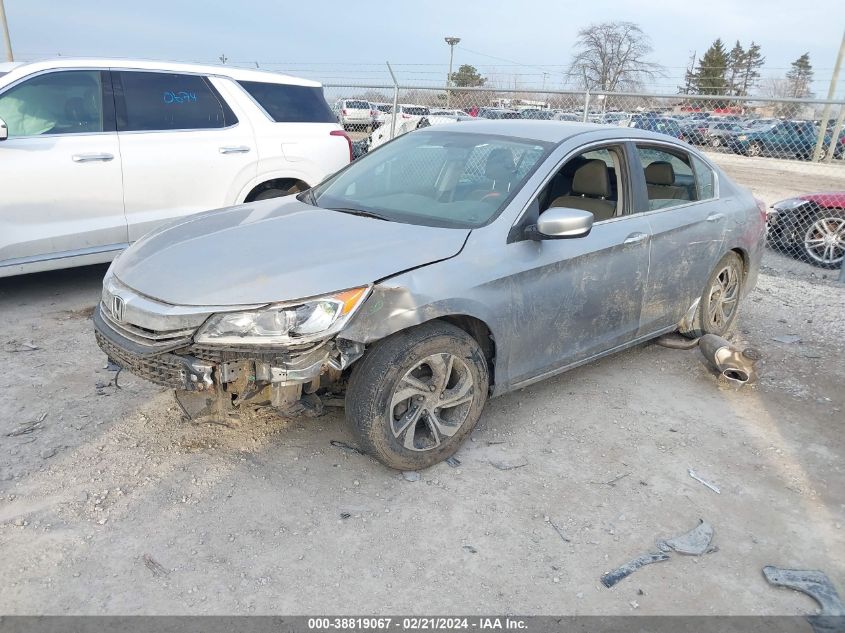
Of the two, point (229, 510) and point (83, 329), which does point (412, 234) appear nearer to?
point (229, 510)

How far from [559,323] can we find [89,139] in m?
4.06

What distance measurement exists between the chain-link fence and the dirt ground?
475 cm

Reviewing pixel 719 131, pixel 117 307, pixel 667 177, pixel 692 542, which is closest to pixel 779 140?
pixel 719 131

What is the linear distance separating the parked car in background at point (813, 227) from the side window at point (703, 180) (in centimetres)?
428

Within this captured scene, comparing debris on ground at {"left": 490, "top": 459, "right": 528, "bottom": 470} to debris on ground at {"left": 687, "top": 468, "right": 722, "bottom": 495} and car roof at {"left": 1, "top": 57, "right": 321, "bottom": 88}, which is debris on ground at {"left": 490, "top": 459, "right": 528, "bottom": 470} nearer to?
debris on ground at {"left": 687, "top": 468, "right": 722, "bottom": 495}

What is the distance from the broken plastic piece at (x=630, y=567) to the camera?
269 centimetres

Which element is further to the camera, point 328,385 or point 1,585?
point 328,385

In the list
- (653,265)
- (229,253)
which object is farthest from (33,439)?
(653,265)

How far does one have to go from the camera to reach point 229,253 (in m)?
3.18

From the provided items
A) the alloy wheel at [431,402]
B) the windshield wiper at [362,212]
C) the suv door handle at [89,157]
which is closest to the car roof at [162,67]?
the suv door handle at [89,157]

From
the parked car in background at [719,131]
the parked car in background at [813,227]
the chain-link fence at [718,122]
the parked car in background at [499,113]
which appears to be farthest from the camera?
the parked car in background at [499,113]

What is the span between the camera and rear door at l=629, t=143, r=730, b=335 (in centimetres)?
431

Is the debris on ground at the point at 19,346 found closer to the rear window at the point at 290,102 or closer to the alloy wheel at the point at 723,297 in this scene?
the rear window at the point at 290,102

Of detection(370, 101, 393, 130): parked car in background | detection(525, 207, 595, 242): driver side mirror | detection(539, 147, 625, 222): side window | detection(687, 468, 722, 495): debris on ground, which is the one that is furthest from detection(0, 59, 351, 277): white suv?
detection(370, 101, 393, 130): parked car in background
